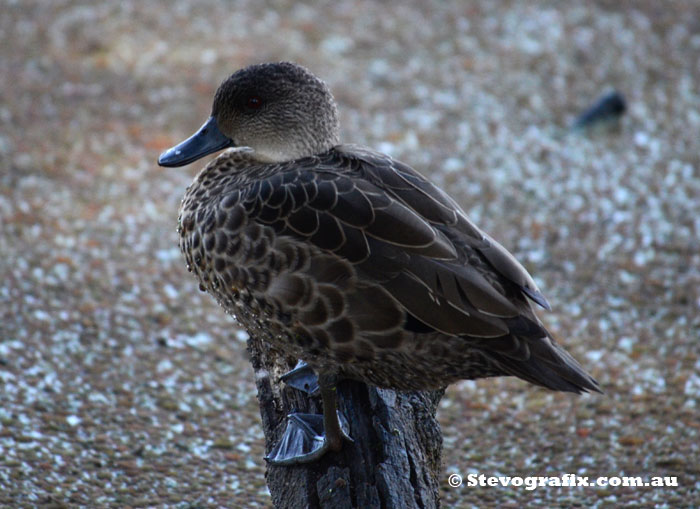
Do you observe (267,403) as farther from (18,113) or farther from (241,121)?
(18,113)

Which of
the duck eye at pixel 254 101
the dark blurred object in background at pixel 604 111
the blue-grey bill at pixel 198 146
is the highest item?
the dark blurred object in background at pixel 604 111

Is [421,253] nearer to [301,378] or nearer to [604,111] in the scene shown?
[301,378]

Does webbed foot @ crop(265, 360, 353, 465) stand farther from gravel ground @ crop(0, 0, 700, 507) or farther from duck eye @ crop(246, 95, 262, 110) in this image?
duck eye @ crop(246, 95, 262, 110)

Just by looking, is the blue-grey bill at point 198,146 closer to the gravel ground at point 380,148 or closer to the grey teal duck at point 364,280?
the grey teal duck at point 364,280

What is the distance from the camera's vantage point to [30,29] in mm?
6766

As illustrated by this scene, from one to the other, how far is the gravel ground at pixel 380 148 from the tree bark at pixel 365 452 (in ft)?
1.75

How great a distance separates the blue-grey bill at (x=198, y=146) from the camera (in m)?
3.22

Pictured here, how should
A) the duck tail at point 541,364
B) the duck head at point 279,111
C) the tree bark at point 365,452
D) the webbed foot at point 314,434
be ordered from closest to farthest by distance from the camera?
the duck tail at point 541,364
the tree bark at point 365,452
the webbed foot at point 314,434
the duck head at point 279,111

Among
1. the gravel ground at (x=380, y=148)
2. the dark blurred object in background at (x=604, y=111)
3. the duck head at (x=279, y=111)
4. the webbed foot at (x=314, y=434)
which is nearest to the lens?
the webbed foot at (x=314, y=434)

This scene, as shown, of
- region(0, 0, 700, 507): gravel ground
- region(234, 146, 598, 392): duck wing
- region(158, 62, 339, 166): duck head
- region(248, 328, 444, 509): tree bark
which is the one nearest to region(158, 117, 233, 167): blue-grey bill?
region(158, 62, 339, 166): duck head

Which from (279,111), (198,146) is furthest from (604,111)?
(198,146)

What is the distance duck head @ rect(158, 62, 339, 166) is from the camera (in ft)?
10.3

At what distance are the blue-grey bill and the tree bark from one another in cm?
75

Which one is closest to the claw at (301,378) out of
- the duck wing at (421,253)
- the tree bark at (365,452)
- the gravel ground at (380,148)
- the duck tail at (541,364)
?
the tree bark at (365,452)
